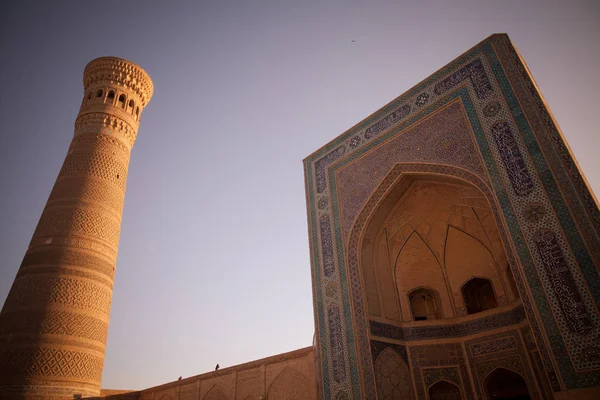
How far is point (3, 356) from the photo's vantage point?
7184 mm

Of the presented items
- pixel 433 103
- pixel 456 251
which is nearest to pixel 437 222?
pixel 456 251

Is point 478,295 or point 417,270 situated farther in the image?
point 417,270

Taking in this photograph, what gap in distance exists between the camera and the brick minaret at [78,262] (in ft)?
23.8

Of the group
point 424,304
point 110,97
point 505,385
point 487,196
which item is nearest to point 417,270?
point 424,304

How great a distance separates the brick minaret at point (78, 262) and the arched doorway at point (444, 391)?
20.4ft

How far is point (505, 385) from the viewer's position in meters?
4.96

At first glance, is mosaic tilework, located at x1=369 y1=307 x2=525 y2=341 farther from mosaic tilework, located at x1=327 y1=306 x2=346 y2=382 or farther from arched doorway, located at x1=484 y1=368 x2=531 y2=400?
arched doorway, located at x1=484 y1=368 x2=531 y2=400

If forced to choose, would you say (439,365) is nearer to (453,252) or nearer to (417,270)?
(417,270)

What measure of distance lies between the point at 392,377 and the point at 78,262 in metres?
6.71

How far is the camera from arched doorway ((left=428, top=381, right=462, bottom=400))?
16.7 ft

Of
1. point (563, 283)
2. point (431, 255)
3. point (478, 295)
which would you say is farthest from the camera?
point (431, 255)

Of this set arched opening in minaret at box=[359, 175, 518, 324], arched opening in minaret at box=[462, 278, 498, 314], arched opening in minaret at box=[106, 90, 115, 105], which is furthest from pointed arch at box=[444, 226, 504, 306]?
arched opening in minaret at box=[106, 90, 115, 105]

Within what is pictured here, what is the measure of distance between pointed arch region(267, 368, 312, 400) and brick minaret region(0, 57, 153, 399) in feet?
11.6

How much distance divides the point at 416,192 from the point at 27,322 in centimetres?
727
